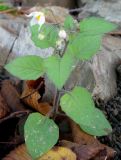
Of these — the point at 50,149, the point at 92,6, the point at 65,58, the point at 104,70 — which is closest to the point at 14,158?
the point at 50,149

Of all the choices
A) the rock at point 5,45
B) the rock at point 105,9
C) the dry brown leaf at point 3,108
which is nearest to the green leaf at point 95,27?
the dry brown leaf at point 3,108

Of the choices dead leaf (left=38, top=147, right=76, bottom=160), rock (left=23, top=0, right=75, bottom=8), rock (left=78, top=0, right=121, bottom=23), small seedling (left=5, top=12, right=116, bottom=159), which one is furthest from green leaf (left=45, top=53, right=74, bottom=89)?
rock (left=23, top=0, right=75, bottom=8)

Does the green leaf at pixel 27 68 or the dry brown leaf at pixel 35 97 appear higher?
the green leaf at pixel 27 68

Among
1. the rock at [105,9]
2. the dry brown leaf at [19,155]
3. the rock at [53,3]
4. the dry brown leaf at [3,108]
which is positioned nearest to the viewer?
the dry brown leaf at [19,155]

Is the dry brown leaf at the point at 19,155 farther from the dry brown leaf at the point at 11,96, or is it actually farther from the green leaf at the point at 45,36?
the green leaf at the point at 45,36

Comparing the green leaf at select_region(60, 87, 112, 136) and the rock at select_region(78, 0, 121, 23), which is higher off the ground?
the green leaf at select_region(60, 87, 112, 136)

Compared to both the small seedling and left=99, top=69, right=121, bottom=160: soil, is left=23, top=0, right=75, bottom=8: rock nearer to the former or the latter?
left=99, top=69, right=121, bottom=160: soil
